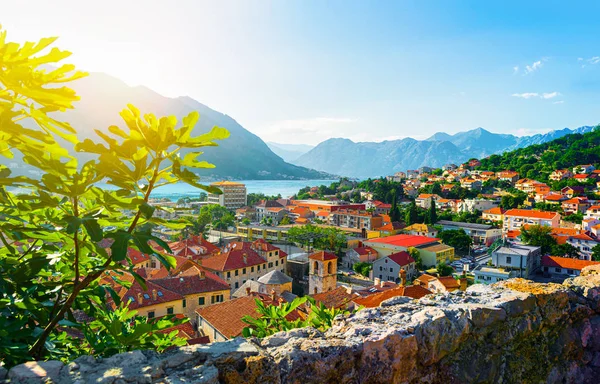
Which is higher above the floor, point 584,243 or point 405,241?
point 584,243

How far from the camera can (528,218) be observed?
173 feet

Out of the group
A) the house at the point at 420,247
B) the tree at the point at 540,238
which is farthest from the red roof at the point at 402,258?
the tree at the point at 540,238

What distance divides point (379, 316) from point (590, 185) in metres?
83.3

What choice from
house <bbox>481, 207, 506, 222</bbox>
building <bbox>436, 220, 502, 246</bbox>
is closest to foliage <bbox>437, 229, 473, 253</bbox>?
building <bbox>436, 220, 502, 246</bbox>

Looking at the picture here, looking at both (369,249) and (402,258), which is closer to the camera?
(402,258)

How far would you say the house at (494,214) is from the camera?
59344mm

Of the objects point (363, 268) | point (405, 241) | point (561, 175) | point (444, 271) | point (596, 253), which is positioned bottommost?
point (363, 268)

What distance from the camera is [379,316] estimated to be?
314 centimetres

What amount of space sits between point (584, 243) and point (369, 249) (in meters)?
23.2

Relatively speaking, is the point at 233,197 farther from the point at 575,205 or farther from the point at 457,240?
the point at 575,205

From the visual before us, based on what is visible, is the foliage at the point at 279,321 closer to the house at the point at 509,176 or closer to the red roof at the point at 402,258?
the red roof at the point at 402,258

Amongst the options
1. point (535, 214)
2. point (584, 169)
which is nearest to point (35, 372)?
point (535, 214)

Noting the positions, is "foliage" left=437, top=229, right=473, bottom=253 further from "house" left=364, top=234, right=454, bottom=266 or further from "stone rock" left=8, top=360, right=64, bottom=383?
"stone rock" left=8, top=360, right=64, bottom=383

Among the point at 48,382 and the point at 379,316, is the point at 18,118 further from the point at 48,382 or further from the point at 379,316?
the point at 379,316
